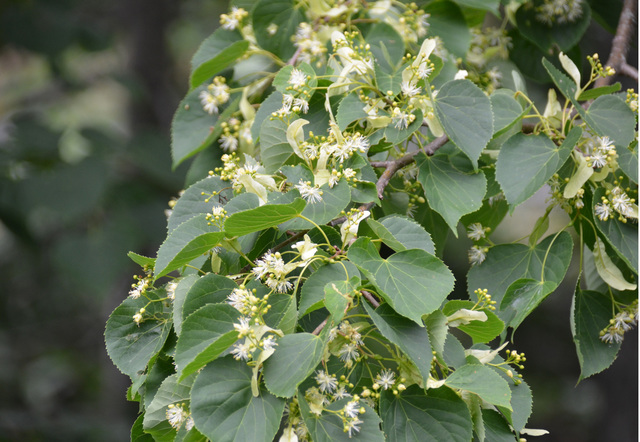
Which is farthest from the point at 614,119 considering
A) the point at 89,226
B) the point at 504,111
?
the point at 89,226

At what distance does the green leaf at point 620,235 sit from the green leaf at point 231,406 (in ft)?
2.29

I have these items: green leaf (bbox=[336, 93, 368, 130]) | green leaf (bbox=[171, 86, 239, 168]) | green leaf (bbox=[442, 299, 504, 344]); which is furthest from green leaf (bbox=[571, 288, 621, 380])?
green leaf (bbox=[171, 86, 239, 168])

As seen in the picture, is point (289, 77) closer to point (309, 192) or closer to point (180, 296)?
point (309, 192)

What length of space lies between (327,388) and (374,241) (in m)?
0.23

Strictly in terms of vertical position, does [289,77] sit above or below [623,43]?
above

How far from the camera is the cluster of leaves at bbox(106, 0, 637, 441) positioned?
2.65 feet

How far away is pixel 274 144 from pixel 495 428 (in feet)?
1.95

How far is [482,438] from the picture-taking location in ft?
2.81

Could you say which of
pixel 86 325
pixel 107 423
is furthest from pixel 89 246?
pixel 86 325

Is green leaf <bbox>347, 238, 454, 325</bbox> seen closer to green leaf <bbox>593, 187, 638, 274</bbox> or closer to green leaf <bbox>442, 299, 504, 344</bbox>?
green leaf <bbox>442, 299, 504, 344</bbox>

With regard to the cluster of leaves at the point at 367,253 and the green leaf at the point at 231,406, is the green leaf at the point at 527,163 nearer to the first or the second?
the cluster of leaves at the point at 367,253

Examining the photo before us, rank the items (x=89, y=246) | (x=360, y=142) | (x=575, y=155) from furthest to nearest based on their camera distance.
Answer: (x=89, y=246) → (x=575, y=155) → (x=360, y=142)

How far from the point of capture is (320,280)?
857 millimetres

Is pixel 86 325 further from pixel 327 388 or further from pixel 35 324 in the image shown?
pixel 327 388
